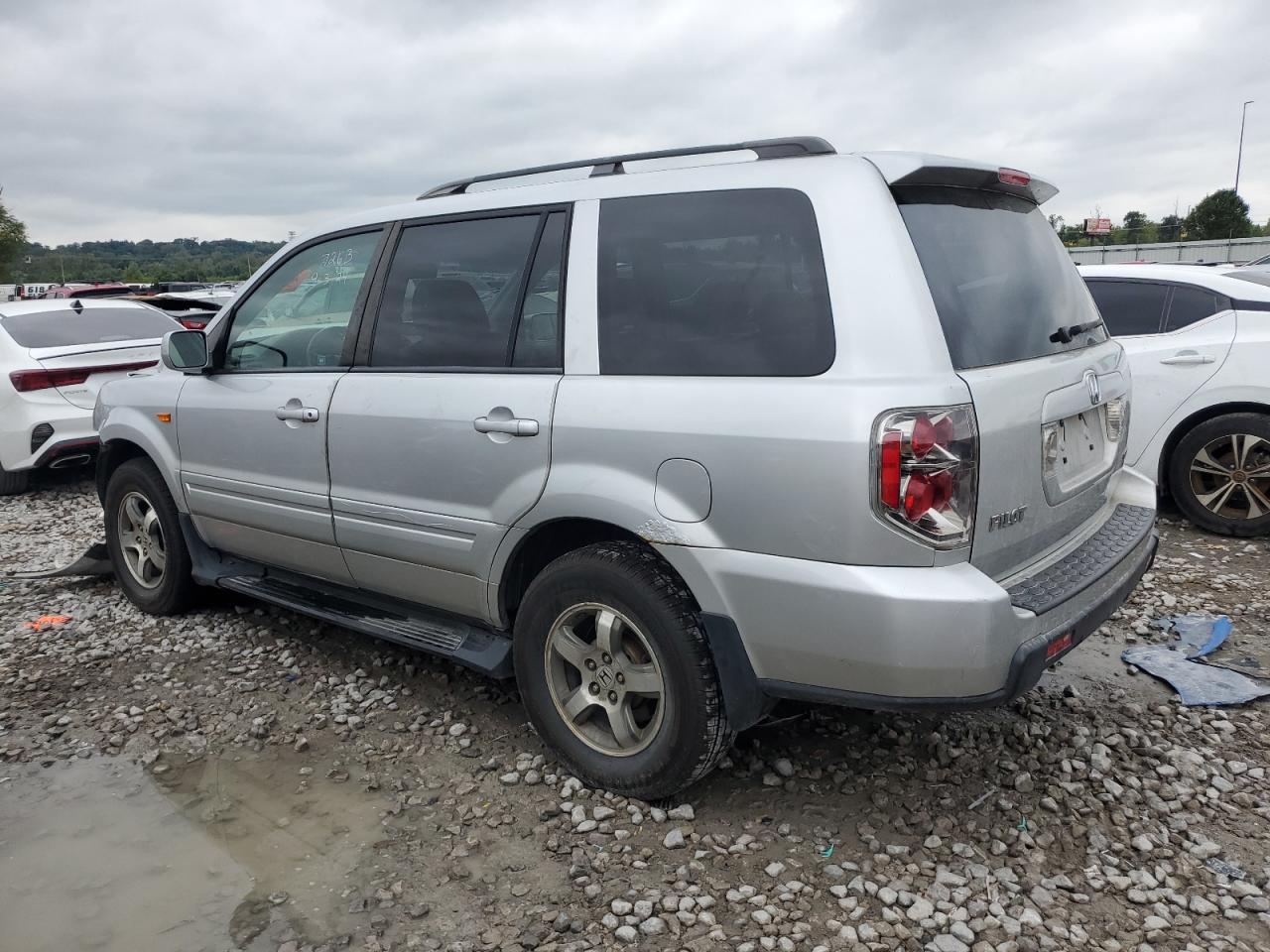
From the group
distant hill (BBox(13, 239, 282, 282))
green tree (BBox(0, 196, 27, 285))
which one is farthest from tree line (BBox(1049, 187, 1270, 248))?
green tree (BBox(0, 196, 27, 285))

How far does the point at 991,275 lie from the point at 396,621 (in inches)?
97.6

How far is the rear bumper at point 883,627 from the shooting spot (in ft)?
7.99

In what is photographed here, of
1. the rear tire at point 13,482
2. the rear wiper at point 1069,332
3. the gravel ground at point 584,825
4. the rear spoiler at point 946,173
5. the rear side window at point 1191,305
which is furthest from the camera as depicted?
the rear tire at point 13,482

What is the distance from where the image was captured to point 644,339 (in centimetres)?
293

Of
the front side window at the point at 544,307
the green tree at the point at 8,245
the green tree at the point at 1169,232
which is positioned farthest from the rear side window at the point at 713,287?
the green tree at the point at 8,245

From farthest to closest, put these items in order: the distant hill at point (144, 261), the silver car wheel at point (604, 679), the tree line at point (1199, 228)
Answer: the tree line at point (1199, 228)
the distant hill at point (144, 261)
the silver car wheel at point (604, 679)

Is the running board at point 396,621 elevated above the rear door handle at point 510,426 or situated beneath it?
situated beneath

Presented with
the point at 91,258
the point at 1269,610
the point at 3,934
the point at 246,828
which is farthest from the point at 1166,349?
the point at 91,258

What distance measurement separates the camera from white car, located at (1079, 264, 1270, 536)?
5645mm

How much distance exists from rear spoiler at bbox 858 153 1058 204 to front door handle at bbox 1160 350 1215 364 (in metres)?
3.27

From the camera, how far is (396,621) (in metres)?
3.76

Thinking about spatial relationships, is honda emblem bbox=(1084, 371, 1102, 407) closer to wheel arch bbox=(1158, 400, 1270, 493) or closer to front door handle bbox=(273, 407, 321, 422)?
front door handle bbox=(273, 407, 321, 422)

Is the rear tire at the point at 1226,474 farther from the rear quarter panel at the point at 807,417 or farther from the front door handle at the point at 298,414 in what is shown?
the front door handle at the point at 298,414

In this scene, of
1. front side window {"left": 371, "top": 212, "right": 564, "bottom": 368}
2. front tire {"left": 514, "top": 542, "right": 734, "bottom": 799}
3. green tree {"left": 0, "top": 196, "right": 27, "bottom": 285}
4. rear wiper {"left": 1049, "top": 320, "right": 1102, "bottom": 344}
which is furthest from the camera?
green tree {"left": 0, "top": 196, "right": 27, "bottom": 285}
